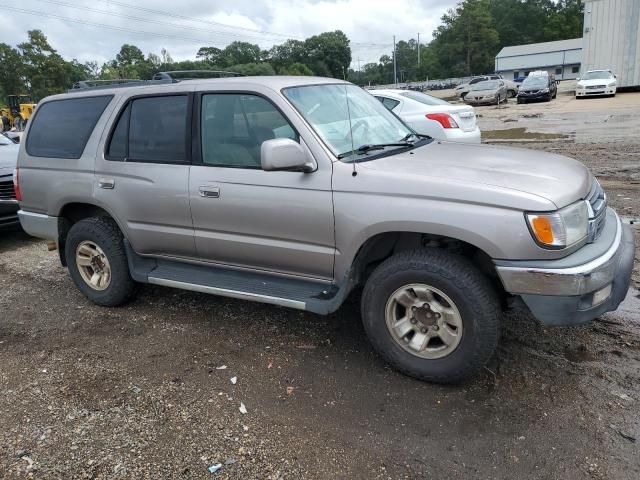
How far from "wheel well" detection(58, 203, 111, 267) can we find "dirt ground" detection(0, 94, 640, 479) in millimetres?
720

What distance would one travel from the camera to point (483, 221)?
2.88 metres

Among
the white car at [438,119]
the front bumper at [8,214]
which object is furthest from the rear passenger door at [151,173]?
the white car at [438,119]

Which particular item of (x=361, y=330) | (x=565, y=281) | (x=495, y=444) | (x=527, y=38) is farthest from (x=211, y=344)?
(x=527, y=38)

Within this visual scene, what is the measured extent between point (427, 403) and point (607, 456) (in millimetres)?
951

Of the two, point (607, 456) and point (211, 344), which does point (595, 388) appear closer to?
point (607, 456)

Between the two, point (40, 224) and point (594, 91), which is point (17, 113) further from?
point (40, 224)

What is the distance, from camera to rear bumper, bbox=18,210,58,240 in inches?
190

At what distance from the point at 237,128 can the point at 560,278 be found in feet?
7.72

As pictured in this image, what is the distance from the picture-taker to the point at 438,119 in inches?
348

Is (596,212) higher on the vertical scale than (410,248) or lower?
higher

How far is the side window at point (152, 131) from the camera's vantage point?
4.03 m

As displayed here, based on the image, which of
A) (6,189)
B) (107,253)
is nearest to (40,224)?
(107,253)

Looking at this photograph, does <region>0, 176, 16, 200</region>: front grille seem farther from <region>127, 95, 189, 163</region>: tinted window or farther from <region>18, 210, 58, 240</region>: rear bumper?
<region>127, 95, 189, 163</region>: tinted window

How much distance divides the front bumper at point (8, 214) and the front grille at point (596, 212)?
6.79m
